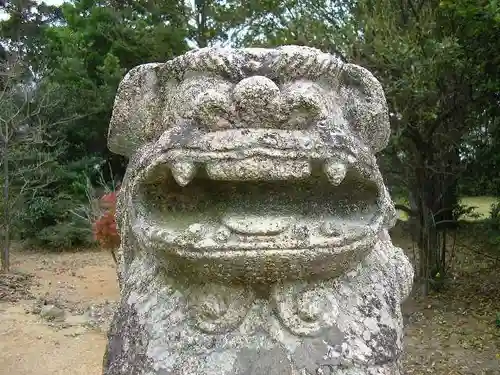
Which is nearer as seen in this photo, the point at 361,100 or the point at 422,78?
the point at 361,100

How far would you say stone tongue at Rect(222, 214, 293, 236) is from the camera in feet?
3.90

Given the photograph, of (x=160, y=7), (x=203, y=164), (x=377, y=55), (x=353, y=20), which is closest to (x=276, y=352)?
(x=203, y=164)

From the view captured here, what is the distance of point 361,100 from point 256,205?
1.17 ft

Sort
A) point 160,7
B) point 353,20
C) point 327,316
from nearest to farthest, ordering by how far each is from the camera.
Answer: point 327,316
point 353,20
point 160,7

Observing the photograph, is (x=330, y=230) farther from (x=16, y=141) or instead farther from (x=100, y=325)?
(x=16, y=141)

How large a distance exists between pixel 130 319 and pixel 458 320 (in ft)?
15.3

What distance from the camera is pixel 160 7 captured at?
35.3 ft

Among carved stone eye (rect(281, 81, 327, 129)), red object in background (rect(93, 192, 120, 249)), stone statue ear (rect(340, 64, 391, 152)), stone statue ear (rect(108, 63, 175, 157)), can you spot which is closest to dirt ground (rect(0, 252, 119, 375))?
red object in background (rect(93, 192, 120, 249))

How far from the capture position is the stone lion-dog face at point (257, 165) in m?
1.17

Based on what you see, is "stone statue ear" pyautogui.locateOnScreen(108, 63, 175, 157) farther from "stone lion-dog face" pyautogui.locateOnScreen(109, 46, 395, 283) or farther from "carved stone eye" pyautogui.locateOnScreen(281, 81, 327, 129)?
"carved stone eye" pyautogui.locateOnScreen(281, 81, 327, 129)

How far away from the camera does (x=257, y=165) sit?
114cm

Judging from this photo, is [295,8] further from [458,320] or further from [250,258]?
[250,258]

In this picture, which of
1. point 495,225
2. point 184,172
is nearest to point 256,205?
point 184,172

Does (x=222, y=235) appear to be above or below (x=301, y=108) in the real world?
below
